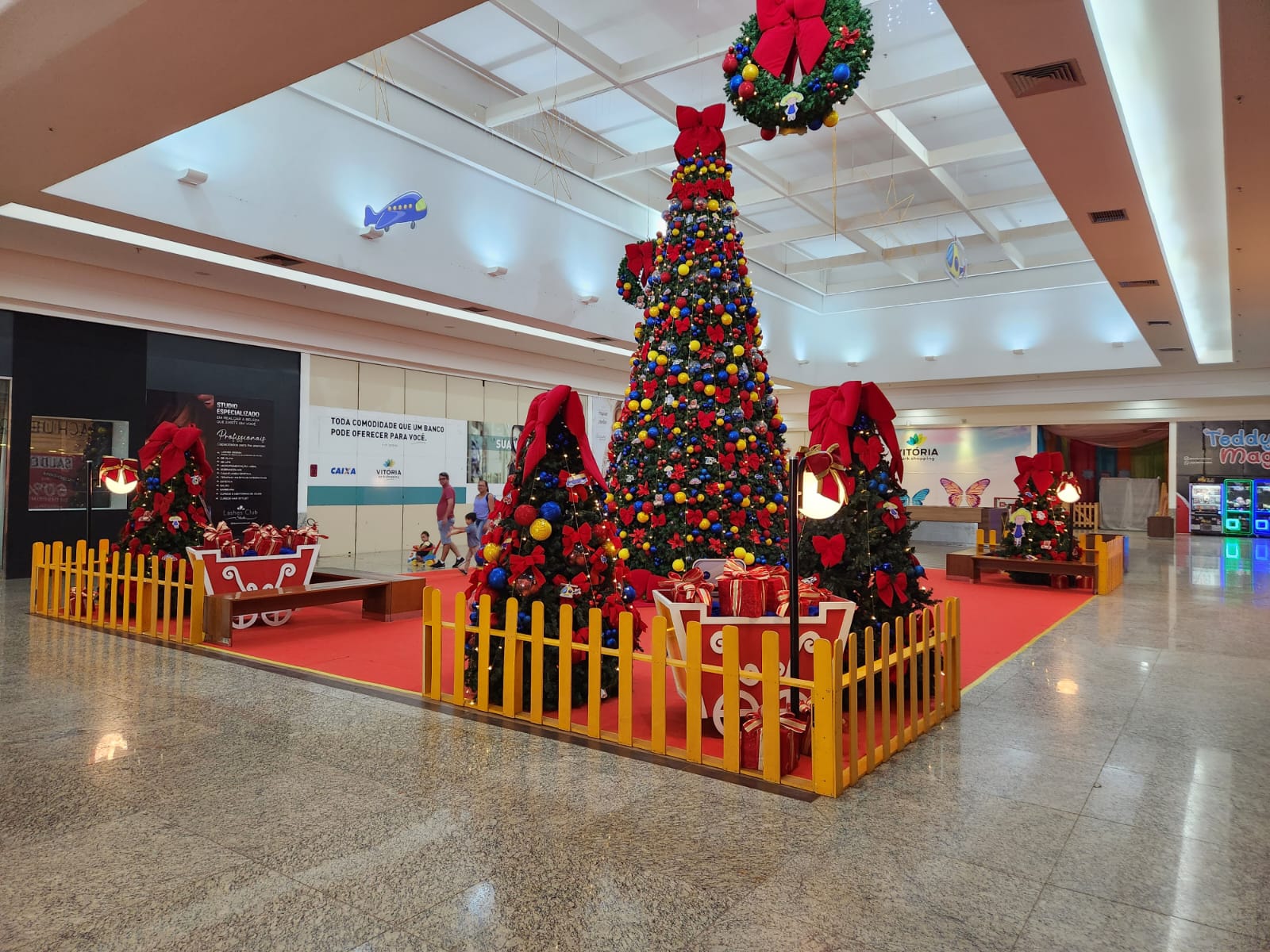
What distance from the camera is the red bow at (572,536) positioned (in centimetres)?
451

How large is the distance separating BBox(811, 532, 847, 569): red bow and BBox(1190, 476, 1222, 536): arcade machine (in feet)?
64.5

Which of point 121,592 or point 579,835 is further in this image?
point 121,592

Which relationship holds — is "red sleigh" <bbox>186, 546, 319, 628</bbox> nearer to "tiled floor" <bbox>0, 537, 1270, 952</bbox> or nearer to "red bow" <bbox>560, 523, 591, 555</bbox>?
"tiled floor" <bbox>0, 537, 1270, 952</bbox>

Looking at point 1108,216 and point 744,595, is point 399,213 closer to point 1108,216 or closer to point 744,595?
point 1108,216

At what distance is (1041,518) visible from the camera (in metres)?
10.2

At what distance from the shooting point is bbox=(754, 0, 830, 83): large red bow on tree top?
13.6 ft

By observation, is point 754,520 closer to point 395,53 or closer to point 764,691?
point 764,691

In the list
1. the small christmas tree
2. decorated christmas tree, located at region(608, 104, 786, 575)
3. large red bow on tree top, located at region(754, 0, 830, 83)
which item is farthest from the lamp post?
the small christmas tree

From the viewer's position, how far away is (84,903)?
7.84ft

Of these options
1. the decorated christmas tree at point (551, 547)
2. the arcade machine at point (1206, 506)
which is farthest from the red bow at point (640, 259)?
the arcade machine at point (1206, 506)

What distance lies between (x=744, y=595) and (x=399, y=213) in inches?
316

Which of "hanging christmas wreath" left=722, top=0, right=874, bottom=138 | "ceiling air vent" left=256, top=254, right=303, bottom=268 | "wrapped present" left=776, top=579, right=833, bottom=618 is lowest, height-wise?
"wrapped present" left=776, top=579, right=833, bottom=618

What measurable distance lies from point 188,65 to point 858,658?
524cm

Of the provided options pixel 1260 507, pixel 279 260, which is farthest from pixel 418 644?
pixel 1260 507
